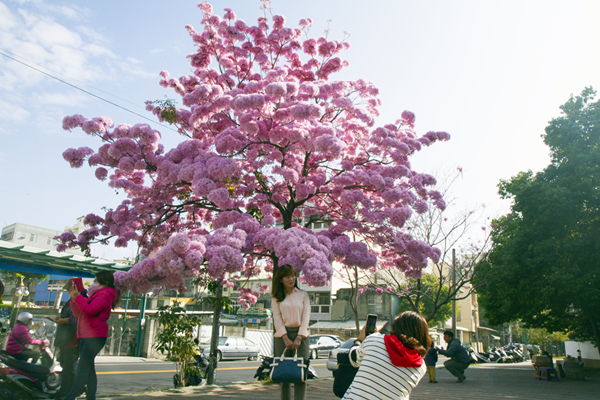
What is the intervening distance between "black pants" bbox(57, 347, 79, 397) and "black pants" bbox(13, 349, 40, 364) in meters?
0.54

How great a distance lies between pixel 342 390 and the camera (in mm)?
4055

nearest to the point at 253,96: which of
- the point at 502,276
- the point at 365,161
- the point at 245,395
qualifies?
the point at 365,161

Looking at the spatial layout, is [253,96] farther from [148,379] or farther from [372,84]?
[148,379]

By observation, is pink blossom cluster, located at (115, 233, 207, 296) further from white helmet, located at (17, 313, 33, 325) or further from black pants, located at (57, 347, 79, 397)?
white helmet, located at (17, 313, 33, 325)

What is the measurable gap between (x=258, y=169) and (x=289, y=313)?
5.46 meters

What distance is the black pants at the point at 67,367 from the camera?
17.6 feet

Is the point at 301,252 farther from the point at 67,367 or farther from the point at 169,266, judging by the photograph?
the point at 67,367

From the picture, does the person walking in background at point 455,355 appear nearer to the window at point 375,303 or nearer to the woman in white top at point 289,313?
the woman in white top at point 289,313

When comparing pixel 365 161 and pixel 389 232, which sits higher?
pixel 365 161

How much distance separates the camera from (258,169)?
9578 mm

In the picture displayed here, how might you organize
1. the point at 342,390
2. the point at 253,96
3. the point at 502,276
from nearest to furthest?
the point at 342,390 < the point at 253,96 < the point at 502,276

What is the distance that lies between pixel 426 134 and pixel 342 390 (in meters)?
7.57

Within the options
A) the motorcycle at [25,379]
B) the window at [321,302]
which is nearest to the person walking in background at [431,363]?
the motorcycle at [25,379]

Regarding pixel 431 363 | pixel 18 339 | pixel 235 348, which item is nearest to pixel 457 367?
pixel 431 363
